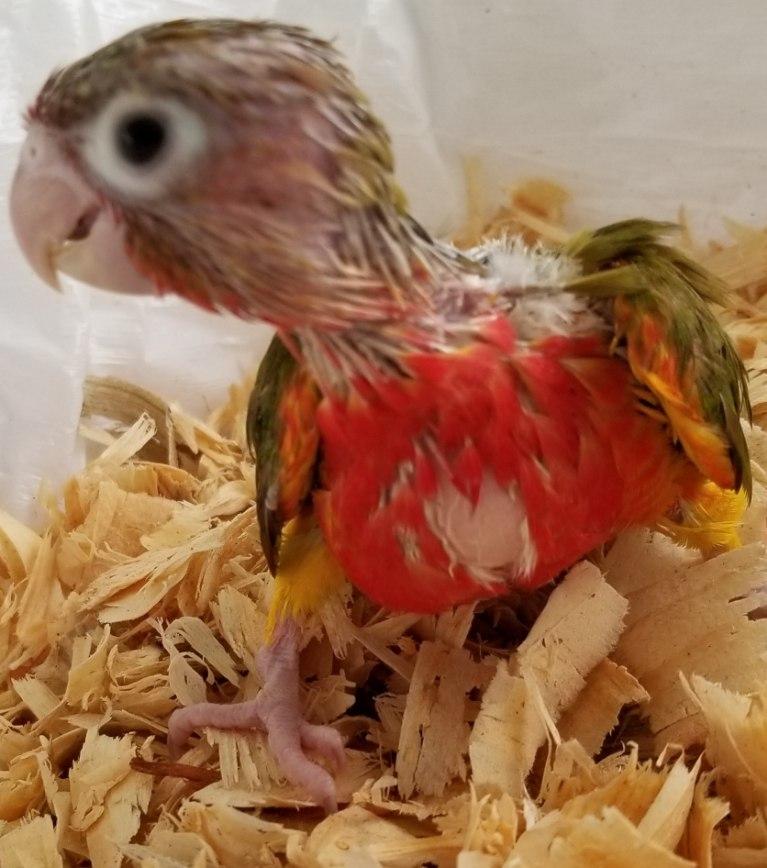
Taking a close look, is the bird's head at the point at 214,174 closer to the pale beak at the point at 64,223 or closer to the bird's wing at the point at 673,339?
the pale beak at the point at 64,223

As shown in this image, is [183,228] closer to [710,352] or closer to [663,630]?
[710,352]

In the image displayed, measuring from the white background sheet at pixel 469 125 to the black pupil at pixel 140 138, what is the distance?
67 centimetres

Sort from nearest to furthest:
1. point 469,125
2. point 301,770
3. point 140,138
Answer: point 140,138 → point 301,770 → point 469,125

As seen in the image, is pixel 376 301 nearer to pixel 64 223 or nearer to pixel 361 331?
pixel 361 331

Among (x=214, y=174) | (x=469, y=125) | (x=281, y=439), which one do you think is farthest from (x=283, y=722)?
(x=469, y=125)

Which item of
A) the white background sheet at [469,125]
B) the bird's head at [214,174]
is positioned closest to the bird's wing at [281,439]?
the bird's head at [214,174]

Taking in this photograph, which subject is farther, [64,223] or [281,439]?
[281,439]

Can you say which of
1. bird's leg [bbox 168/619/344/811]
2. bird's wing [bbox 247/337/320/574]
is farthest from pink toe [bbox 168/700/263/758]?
bird's wing [bbox 247/337/320/574]

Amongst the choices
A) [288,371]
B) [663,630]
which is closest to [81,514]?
[288,371]

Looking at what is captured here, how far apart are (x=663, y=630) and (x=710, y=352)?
290mm

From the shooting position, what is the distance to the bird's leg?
79 cm

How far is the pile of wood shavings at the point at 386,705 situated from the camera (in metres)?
0.69

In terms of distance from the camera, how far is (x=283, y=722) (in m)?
0.82

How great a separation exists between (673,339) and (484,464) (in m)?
0.15
